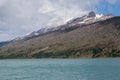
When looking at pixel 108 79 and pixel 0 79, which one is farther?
pixel 0 79

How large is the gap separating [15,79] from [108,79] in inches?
1208

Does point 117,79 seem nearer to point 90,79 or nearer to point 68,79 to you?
point 90,79

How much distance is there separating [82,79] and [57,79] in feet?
26.7

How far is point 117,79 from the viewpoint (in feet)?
290

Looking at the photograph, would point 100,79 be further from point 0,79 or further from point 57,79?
point 0,79

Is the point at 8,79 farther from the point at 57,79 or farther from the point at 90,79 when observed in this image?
the point at 90,79

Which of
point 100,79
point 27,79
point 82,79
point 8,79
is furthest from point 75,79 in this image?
point 8,79

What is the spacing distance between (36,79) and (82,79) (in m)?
15.1

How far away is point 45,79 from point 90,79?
1463 cm

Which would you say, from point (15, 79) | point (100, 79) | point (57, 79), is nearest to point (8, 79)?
point (15, 79)

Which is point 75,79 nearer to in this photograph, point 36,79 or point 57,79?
point 57,79

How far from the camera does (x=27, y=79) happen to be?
94.5 meters

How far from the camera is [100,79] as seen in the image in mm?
91125

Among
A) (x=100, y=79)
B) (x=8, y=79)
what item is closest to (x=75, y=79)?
(x=100, y=79)
